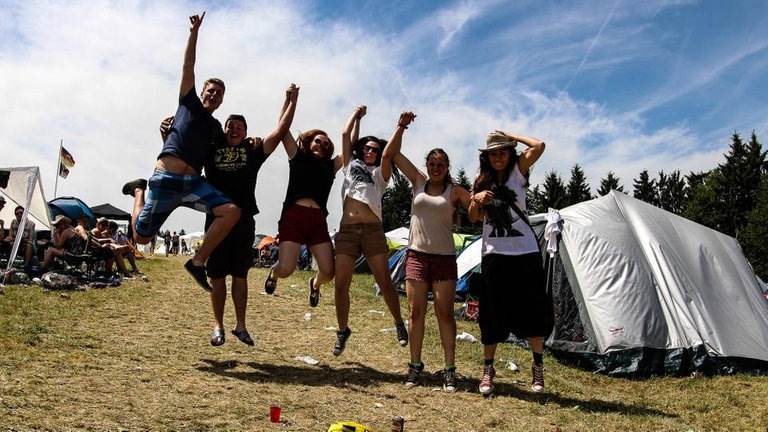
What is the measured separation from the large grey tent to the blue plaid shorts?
4.46 metres

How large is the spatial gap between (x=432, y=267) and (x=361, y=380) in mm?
1177

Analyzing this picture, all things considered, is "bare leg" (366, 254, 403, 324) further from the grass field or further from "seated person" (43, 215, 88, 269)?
"seated person" (43, 215, 88, 269)

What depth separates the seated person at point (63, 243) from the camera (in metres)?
11.0

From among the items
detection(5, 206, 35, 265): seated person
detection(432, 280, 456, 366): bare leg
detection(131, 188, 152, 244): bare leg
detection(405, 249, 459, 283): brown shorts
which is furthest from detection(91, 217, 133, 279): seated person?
detection(432, 280, 456, 366): bare leg

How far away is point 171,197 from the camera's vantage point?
4.96m

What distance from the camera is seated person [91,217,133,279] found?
1195 cm

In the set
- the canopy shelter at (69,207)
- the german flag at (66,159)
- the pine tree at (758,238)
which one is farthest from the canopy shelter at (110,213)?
the pine tree at (758,238)

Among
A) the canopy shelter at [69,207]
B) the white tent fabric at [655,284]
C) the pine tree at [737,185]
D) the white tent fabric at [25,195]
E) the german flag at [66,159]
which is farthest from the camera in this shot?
the pine tree at [737,185]

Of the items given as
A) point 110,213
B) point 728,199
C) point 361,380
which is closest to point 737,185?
point 728,199

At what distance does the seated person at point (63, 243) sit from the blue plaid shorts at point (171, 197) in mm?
7277

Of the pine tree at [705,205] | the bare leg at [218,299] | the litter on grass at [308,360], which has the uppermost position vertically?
the pine tree at [705,205]

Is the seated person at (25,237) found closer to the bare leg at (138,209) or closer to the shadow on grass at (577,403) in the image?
the bare leg at (138,209)

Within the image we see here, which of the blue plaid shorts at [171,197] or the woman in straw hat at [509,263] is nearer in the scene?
the woman in straw hat at [509,263]

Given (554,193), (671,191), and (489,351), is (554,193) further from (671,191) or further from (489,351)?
(489,351)
